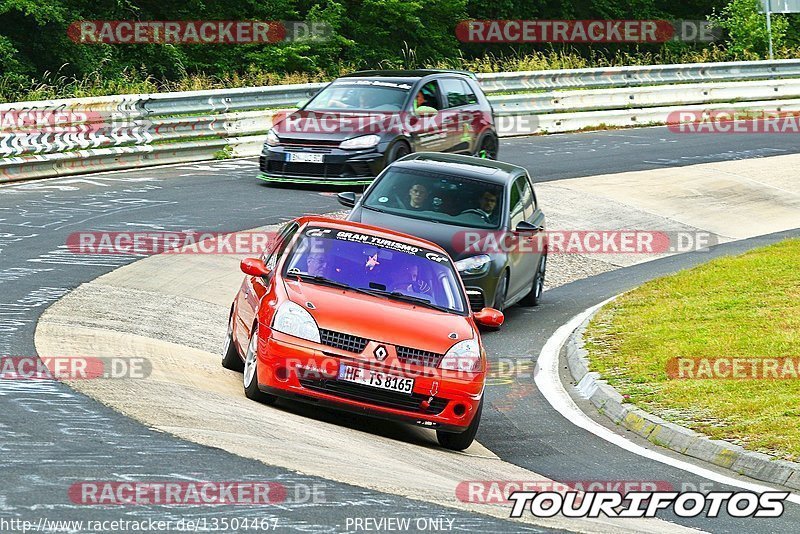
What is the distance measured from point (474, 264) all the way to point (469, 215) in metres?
0.96

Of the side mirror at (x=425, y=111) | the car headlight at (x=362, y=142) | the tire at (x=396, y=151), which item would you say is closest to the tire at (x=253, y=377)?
the car headlight at (x=362, y=142)

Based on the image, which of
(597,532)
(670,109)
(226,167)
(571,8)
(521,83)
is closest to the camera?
(597,532)

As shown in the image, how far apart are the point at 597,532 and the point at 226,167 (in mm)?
16044

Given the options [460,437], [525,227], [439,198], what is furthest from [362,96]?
[460,437]

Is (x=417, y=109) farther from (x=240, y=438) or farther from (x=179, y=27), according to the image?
(x=179, y=27)

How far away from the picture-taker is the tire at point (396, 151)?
20.5 metres

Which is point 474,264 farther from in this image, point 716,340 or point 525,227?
point 716,340

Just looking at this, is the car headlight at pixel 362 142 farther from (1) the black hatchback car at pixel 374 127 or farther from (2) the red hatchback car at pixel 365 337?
(2) the red hatchback car at pixel 365 337

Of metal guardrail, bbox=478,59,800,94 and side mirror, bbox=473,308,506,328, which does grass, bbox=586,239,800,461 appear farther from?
metal guardrail, bbox=478,59,800,94

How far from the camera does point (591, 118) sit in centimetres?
3036

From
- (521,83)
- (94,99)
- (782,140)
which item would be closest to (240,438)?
(94,99)

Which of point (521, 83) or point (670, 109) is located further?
point (670, 109)

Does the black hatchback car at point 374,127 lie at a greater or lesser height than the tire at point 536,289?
greater

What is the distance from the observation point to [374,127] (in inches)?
814
